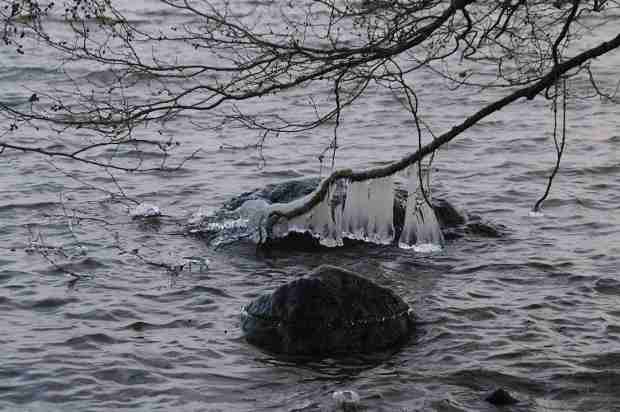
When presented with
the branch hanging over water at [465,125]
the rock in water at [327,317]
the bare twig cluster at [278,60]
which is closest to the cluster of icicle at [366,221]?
the bare twig cluster at [278,60]

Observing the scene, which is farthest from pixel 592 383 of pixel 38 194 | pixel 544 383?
pixel 38 194

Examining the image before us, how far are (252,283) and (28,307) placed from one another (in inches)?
79.9

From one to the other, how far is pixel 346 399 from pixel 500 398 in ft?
3.47

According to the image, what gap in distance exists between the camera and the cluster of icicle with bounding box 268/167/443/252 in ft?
32.9

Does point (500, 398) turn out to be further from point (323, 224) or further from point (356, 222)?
point (323, 224)

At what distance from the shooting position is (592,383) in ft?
23.9

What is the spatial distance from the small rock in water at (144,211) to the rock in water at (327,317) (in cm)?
330

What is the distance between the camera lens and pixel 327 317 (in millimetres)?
7922

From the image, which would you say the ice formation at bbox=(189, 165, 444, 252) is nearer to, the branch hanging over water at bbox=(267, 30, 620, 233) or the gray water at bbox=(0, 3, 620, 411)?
the gray water at bbox=(0, 3, 620, 411)

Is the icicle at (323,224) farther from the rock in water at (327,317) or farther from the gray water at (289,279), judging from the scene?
the rock in water at (327,317)

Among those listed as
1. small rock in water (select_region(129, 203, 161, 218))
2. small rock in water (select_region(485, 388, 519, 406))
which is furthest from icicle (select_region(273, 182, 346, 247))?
small rock in water (select_region(485, 388, 519, 406))

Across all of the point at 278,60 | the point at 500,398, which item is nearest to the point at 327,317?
the point at 500,398

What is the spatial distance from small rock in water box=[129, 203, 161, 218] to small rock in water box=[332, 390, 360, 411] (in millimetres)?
4899

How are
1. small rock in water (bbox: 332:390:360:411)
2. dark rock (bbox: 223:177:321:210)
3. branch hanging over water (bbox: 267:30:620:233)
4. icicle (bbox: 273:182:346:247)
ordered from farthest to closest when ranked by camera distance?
1. dark rock (bbox: 223:177:321:210)
2. icicle (bbox: 273:182:346:247)
3. small rock in water (bbox: 332:390:360:411)
4. branch hanging over water (bbox: 267:30:620:233)
